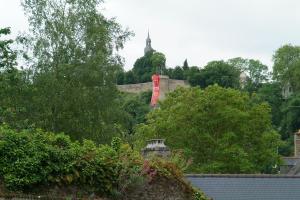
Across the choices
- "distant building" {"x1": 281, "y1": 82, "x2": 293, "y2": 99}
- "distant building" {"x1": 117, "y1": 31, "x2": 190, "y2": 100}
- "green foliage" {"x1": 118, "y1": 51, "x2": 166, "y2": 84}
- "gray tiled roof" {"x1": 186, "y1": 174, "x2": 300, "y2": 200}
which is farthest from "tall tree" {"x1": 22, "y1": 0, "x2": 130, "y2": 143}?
"green foliage" {"x1": 118, "y1": 51, "x2": 166, "y2": 84}

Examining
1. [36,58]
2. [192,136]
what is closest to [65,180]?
[36,58]

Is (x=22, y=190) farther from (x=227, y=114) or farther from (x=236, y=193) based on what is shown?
(x=227, y=114)

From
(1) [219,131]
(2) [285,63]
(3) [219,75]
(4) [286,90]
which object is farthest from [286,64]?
(1) [219,131]

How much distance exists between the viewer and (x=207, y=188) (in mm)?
28406

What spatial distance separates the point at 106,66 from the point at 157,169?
53.9 ft

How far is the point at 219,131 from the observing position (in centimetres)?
5159

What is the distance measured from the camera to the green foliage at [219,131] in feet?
162

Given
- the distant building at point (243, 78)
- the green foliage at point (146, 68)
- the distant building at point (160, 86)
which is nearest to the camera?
the distant building at point (243, 78)

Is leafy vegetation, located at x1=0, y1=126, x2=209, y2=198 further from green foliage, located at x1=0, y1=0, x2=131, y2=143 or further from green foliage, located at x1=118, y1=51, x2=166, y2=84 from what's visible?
green foliage, located at x1=118, y1=51, x2=166, y2=84

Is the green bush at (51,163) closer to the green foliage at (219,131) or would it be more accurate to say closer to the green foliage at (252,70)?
the green foliage at (219,131)

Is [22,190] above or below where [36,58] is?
below

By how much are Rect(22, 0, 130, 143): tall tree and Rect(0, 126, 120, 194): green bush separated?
1489cm

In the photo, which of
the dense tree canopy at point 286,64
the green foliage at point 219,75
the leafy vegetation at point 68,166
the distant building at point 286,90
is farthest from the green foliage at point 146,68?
the leafy vegetation at point 68,166

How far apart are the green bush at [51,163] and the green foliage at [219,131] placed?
32.5 m
